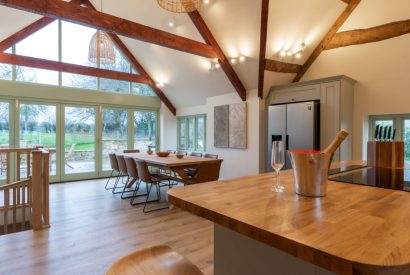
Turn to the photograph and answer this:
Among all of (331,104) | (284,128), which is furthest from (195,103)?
(331,104)

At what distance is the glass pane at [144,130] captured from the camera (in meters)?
7.35

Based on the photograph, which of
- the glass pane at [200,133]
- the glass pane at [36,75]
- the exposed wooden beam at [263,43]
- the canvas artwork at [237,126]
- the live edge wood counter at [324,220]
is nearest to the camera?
the live edge wood counter at [324,220]

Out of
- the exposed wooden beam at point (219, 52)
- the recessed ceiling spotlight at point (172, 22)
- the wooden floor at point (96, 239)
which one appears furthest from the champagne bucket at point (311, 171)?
the recessed ceiling spotlight at point (172, 22)

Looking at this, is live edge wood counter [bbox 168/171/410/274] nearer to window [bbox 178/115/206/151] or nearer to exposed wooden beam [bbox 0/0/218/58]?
exposed wooden beam [bbox 0/0/218/58]

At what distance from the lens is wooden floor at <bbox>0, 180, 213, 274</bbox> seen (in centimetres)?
222

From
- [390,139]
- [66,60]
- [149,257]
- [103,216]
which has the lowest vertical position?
[103,216]

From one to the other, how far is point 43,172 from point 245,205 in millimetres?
3217

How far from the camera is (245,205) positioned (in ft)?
2.95

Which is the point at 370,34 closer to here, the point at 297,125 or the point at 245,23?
the point at 297,125

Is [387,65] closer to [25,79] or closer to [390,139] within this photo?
[390,139]

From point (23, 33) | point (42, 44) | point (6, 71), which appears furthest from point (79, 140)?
point (23, 33)

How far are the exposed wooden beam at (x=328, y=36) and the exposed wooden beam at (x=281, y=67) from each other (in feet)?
0.40

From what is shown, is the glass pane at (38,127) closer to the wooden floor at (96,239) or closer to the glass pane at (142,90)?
the glass pane at (142,90)

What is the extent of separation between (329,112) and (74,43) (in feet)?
20.1
